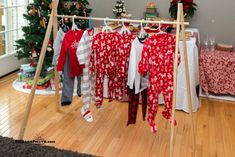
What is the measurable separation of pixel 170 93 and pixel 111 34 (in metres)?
0.69

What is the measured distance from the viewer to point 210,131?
2807 mm

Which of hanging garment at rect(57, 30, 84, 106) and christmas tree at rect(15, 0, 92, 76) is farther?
christmas tree at rect(15, 0, 92, 76)

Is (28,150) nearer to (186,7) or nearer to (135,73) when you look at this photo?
(135,73)

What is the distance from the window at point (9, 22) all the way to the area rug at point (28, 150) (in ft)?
6.63

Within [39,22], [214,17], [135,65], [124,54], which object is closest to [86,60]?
[124,54]

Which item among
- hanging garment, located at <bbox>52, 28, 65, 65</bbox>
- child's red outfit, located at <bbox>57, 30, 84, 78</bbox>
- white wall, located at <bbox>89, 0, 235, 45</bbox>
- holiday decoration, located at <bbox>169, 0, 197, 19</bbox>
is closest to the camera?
child's red outfit, located at <bbox>57, 30, 84, 78</bbox>

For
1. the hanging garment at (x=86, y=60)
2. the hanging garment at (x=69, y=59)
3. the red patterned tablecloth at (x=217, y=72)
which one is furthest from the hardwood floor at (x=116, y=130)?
Result: the hanging garment at (x=69, y=59)

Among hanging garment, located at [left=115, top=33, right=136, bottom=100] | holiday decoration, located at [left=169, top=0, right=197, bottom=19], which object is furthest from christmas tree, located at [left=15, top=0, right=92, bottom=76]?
hanging garment, located at [left=115, top=33, right=136, bottom=100]

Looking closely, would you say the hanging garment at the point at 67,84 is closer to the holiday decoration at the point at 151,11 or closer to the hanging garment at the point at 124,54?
the hanging garment at the point at 124,54

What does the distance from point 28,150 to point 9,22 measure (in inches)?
93.0

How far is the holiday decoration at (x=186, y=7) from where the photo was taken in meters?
3.79

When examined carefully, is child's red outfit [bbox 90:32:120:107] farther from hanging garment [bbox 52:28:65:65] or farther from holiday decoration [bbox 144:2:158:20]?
holiday decoration [bbox 144:2:158:20]

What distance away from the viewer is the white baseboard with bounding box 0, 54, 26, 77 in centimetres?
405

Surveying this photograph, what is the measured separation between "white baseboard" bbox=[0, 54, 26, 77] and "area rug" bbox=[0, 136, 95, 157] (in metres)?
1.84
